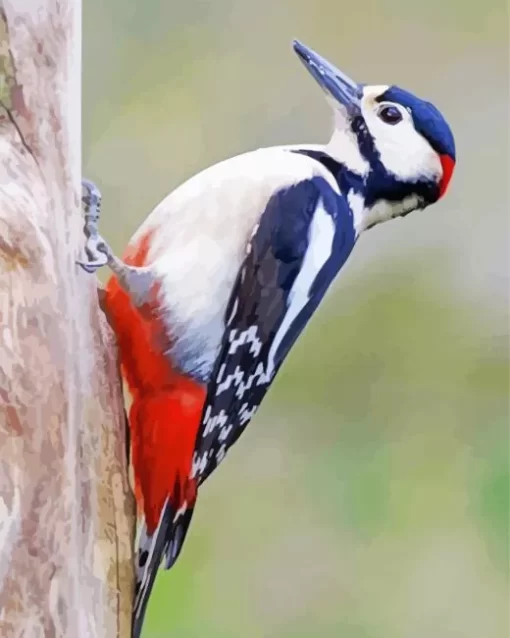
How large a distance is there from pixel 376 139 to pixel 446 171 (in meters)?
0.14

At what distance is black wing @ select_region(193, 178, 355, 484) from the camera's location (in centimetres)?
103

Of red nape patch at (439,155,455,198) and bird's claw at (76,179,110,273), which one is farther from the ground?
bird's claw at (76,179,110,273)

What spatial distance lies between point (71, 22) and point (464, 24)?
2.11ft

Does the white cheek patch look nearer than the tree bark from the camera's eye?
No

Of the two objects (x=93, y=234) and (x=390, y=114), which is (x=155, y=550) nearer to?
(x=93, y=234)

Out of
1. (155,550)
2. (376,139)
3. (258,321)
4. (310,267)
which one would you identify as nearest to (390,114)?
(376,139)

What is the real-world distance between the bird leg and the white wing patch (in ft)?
0.61

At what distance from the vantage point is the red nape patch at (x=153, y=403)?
3.29ft

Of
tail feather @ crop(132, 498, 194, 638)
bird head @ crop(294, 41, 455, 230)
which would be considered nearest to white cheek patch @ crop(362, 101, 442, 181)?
bird head @ crop(294, 41, 455, 230)

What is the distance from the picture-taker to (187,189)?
107cm

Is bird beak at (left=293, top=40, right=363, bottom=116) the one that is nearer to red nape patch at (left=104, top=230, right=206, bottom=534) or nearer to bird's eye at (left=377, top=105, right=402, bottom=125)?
bird's eye at (left=377, top=105, right=402, bottom=125)

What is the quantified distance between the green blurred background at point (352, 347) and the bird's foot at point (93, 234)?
3 cm

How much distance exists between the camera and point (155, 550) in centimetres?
103

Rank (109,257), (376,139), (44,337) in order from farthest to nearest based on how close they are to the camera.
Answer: (376,139) < (109,257) < (44,337)
